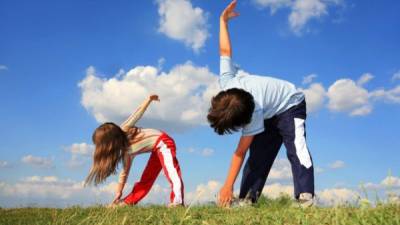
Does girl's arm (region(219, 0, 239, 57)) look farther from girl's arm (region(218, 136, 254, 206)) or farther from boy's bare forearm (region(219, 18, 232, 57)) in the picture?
girl's arm (region(218, 136, 254, 206))

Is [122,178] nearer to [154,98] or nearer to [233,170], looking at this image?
[154,98]

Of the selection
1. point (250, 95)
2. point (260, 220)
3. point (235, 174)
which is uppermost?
point (250, 95)

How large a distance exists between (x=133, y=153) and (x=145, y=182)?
0.69 metres

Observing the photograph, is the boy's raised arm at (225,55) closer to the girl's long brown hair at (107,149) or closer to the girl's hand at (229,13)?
the girl's hand at (229,13)

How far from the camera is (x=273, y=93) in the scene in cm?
742

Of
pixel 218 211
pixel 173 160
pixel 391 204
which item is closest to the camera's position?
pixel 391 204

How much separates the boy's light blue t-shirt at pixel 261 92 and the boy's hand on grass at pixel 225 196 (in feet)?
2.71

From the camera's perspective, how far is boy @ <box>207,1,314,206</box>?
6.86m

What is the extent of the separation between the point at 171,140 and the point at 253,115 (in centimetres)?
276

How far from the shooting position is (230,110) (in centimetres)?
676

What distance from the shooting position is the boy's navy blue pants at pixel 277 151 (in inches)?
284

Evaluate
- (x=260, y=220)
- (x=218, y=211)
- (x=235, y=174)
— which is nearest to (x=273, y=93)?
(x=235, y=174)

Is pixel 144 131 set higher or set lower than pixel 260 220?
higher

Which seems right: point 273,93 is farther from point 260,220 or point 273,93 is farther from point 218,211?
point 260,220
